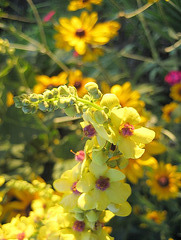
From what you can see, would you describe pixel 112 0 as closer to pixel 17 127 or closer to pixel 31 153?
pixel 17 127

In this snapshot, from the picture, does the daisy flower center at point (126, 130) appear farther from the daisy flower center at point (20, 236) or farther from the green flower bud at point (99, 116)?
the daisy flower center at point (20, 236)

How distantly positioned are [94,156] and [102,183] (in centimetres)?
7

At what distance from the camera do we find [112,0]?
33.5 inches

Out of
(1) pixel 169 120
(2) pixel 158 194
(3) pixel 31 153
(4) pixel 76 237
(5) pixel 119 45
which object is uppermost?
(5) pixel 119 45

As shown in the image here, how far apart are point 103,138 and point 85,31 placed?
27.8 inches

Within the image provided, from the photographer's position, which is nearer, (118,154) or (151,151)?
(118,154)

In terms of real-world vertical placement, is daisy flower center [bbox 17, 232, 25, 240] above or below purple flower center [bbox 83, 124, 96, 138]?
below

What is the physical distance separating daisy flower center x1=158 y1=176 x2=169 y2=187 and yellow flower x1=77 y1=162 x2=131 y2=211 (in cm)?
63

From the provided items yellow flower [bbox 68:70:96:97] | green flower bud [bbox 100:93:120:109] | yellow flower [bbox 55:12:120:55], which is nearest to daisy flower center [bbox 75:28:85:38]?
yellow flower [bbox 55:12:120:55]

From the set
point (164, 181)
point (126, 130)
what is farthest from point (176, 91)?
point (126, 130)

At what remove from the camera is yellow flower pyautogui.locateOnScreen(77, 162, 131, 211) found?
1.42 feet

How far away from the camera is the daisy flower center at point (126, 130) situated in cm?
43

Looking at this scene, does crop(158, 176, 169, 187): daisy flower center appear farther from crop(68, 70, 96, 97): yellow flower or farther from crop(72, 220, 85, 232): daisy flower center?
crop(72, 220, 85, 232): daisy flower center

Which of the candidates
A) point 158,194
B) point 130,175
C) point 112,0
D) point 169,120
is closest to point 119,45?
point 169,120
